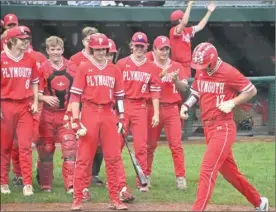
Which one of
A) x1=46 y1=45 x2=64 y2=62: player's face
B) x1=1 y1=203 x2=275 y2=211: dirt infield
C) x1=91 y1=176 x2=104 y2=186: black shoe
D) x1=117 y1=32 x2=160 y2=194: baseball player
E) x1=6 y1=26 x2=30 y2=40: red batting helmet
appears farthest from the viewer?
x1=91 y1=176 x2=104 y2=186: black shoe

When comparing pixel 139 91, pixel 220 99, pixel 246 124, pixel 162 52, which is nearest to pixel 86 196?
pixel 139 91

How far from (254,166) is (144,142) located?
7.29 feet

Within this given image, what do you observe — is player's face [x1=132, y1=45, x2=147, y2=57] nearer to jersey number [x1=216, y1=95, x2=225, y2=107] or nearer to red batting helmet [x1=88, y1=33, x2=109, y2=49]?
red batting helmet [x1=88, y1=33, x2=109, y2=49]

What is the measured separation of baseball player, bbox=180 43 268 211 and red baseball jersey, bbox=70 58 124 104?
763 mm

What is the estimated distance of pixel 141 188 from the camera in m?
7.62

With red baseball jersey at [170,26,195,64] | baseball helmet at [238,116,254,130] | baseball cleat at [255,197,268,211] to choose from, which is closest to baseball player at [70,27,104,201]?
baseball cleat at [255,197,268,211]

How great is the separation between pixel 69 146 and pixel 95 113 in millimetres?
900

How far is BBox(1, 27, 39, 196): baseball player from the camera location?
6.56 meters

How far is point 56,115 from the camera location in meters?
7.45

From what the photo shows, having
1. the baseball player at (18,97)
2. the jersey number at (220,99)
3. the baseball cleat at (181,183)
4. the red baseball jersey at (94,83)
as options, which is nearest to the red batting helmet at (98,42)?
the red baseball jersey at (94,83)

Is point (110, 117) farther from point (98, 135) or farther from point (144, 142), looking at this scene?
point (144, 142)

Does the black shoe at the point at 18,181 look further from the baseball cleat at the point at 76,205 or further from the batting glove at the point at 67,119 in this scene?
the baseball cleat at the point at 76,205

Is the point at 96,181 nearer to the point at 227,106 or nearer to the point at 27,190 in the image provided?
the point at 27,190

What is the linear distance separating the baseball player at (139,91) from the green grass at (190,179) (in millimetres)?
390
